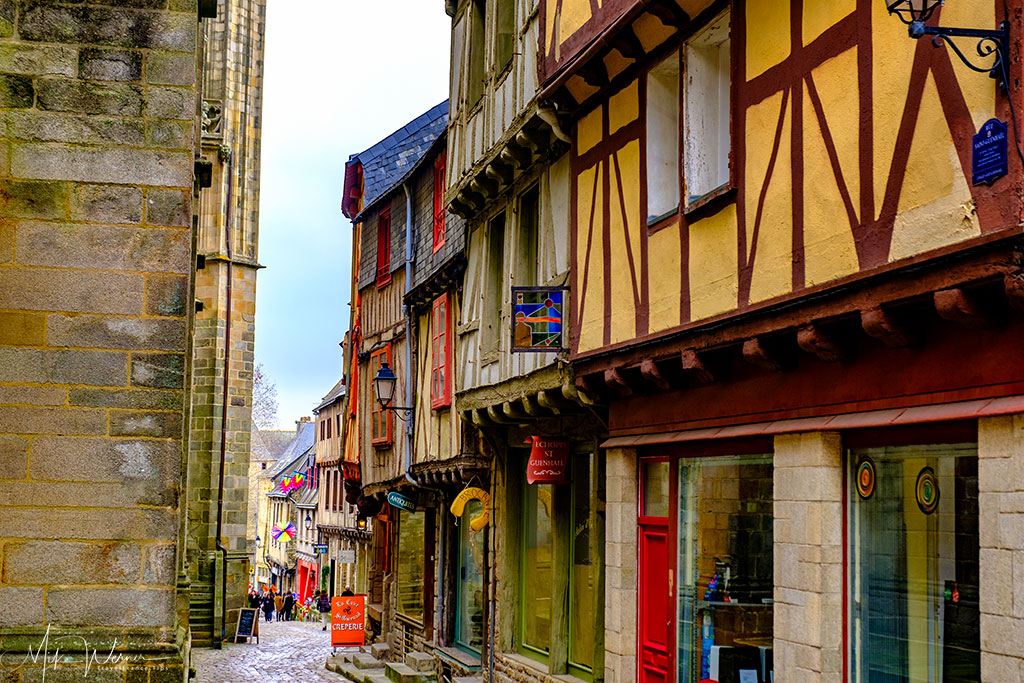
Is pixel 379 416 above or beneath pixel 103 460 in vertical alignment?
above

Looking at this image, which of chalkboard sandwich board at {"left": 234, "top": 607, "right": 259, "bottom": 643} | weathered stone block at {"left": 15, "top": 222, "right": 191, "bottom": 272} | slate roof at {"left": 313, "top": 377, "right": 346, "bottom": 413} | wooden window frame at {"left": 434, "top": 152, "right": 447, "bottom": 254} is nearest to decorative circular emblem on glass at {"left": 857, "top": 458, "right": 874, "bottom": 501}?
weathered stone block at {"left": 15, "top": 222, "right": 191, "bottom": 272}

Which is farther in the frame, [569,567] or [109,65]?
[569,567]

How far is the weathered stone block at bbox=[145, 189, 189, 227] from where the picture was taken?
6.89 meters

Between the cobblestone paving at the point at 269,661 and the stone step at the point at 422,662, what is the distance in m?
2.12

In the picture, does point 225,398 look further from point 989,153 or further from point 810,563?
point 989,153

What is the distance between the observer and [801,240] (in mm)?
6879

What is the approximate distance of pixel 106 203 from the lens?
6.85 meters

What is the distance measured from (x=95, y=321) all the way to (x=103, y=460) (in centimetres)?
76

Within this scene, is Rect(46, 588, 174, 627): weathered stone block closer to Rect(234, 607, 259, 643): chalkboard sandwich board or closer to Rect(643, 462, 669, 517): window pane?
Rect(643, 462, 669, 517): window pane

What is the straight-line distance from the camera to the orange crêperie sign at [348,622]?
20906 mm

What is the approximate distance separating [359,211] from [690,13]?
50.2 feet

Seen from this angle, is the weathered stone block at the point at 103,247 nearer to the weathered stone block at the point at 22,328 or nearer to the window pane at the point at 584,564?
the weathered stone block at the point at 22,328

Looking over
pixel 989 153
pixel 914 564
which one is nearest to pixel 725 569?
pixel 914 564

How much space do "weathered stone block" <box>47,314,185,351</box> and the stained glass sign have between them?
4.01 m
